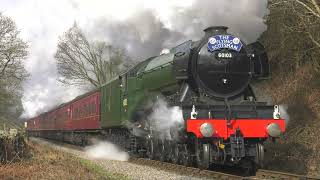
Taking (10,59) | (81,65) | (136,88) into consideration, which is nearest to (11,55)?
(10,59)

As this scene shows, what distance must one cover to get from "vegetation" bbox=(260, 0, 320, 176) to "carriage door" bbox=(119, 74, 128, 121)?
15.5ft

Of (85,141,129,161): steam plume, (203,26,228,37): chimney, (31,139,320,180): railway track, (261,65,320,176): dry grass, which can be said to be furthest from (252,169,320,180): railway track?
(85,141,129,161): steam plume

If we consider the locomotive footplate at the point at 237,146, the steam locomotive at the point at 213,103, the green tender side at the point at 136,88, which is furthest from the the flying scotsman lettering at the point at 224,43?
the locomotive footplate at the point at 237,146

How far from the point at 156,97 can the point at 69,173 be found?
13.3 ft

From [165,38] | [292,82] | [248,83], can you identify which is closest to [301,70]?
[292,82]

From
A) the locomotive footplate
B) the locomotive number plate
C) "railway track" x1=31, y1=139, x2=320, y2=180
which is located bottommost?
"railway track" x1=31, y1=139, x2=320, y2=180

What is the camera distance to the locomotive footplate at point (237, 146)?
10766 millimetres

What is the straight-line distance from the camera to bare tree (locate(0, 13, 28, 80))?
98.0ft

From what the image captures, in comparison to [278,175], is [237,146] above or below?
above

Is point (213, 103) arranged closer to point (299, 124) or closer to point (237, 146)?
point (237, 146)

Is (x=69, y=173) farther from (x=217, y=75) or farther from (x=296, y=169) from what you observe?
(x=296, y=169)

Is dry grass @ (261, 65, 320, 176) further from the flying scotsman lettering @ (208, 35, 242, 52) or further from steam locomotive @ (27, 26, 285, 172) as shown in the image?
the flying scotsman lettering @ (208, 35, 242, 52)

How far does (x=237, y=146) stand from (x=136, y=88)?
4.99 m

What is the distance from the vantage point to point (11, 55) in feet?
98.4
